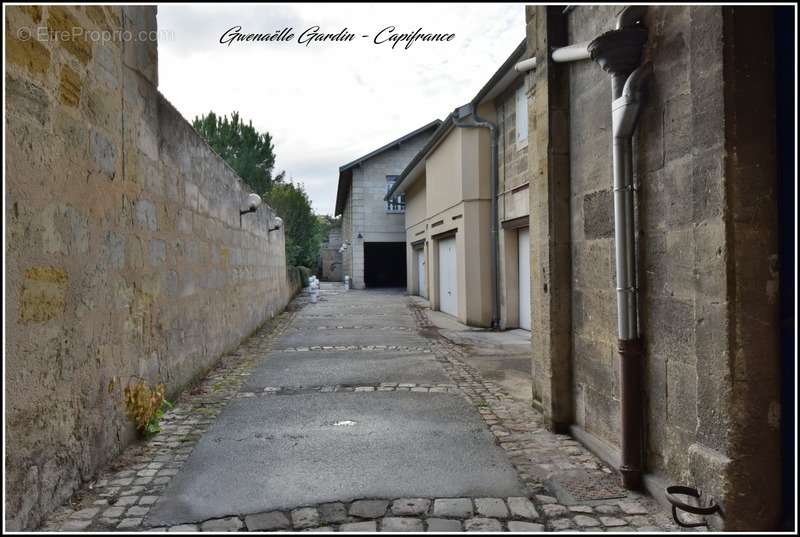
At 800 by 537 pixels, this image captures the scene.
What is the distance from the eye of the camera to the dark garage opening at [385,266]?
31.3 m

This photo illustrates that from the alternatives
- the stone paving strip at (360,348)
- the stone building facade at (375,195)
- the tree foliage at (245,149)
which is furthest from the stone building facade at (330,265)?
the stone paving strip at (360,348)

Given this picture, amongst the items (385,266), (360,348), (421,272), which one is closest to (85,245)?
(360,348)

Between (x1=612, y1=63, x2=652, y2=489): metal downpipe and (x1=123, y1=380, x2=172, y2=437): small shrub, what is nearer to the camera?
(x1=612, y1=63, x2=652, y2=489): metal downpipe

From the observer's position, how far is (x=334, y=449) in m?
3.87

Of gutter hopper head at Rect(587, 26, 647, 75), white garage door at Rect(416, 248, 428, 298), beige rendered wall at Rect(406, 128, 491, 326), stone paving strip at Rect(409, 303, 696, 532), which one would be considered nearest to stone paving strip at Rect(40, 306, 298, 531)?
stone paving strip at Rect(409, 303, 696, 532)

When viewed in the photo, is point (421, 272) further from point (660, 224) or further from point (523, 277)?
point (660, 224)

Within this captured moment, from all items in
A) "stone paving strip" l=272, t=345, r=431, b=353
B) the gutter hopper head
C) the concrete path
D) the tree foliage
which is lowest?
the concrete path

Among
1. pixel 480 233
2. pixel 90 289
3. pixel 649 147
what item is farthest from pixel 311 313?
pixel 649 147

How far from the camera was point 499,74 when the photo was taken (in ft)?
31.9

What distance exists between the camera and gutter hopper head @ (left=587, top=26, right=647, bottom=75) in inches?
120

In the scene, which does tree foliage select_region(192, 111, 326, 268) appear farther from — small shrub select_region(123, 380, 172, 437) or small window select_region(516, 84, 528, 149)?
small shrub select_region(123, 380, 172, 437)

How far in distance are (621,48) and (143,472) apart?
3672mm

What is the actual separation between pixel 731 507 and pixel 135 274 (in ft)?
13.0

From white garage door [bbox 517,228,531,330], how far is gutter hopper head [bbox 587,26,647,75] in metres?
7.16
